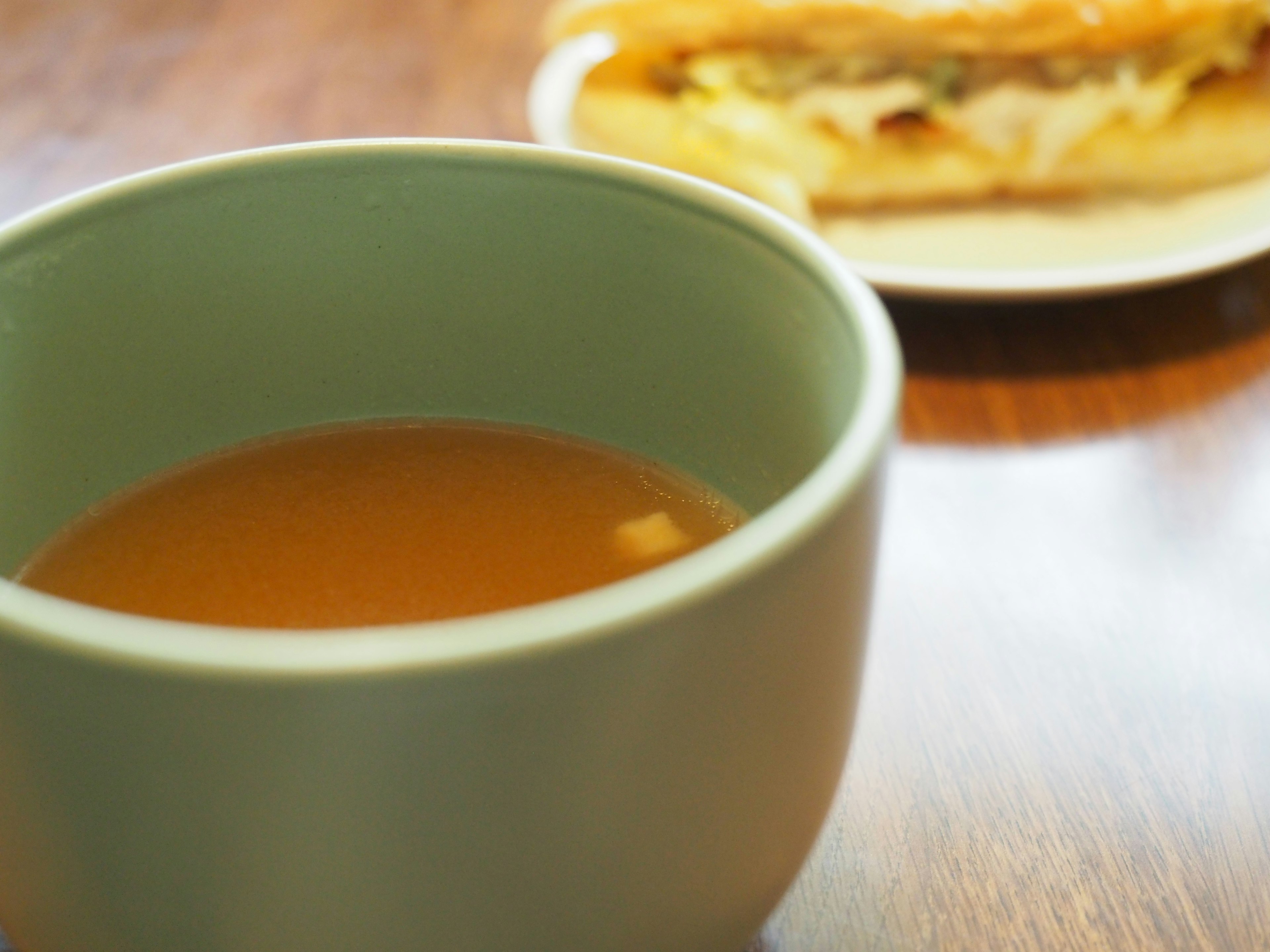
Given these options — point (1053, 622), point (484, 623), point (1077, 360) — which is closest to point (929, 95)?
point (1077, 360)

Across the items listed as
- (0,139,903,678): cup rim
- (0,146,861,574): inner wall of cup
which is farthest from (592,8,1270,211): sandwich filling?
(0,139,903,678): cup rim

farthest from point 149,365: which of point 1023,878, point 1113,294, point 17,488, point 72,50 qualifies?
point 72,50

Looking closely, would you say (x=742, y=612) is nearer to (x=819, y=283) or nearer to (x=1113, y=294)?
(x=819, y=283)

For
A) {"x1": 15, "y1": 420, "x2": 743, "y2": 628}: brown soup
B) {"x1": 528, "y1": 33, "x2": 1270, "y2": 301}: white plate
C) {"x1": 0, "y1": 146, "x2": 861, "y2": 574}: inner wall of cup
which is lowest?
{"x1": 528, "y1": 33, "x2": 1270, "y2": 301}: white plate

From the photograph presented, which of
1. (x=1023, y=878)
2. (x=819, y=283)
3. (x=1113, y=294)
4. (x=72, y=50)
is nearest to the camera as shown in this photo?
(x=819, y=283)

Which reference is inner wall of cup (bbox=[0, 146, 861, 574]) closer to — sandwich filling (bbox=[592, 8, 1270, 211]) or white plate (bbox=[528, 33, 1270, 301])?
white plate (bbox=[528, 33, 1270, 301])

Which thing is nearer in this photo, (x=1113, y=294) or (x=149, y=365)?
(x=149, y=365)
